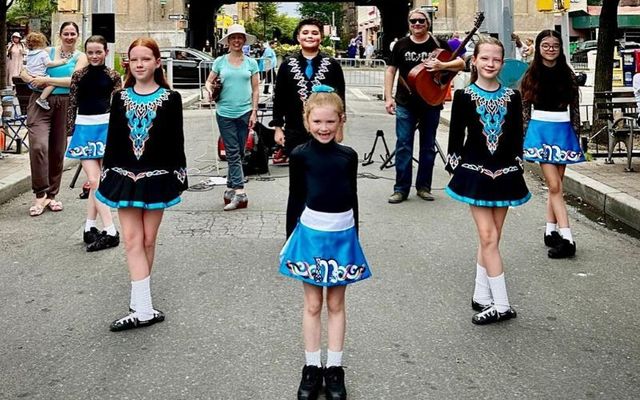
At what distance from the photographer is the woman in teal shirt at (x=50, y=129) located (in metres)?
8.05

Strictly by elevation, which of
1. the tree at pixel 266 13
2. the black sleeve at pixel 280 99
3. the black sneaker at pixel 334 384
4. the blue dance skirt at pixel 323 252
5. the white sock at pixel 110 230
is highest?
the tree at pixel 266 13

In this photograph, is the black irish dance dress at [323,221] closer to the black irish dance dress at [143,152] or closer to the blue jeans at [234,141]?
the black irish dance dress at [143,152]

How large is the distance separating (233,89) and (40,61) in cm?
212

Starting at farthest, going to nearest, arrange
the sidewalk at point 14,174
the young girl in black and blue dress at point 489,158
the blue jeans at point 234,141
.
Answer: the sidewalk at point 14,174, the blue jeans at point 234,141, the young girl in black and blue dress at point 489,158

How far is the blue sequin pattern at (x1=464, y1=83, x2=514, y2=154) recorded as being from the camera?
5074 mm

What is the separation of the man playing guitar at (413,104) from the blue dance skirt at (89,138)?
123 inches

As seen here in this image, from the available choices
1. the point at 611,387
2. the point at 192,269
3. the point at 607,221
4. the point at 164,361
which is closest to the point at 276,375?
the point at 164,361

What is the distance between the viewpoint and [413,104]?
8.98m

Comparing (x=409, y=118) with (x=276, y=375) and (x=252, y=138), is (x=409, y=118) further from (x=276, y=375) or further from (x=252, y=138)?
(x=276, y=375)

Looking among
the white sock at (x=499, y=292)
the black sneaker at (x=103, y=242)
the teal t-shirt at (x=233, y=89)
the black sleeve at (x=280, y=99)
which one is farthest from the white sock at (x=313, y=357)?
the teal t-shirt at (x=233, y=89)

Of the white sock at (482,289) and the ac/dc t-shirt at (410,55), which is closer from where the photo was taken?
the white sock at (482,289)

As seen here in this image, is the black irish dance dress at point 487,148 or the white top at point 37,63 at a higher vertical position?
the white top at point 37,63

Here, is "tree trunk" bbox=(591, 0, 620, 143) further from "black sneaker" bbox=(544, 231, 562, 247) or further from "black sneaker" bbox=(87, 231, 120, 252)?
"black sneaker" bbox=(87, 231, 120, 252)

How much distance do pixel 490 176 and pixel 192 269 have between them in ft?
8.32
